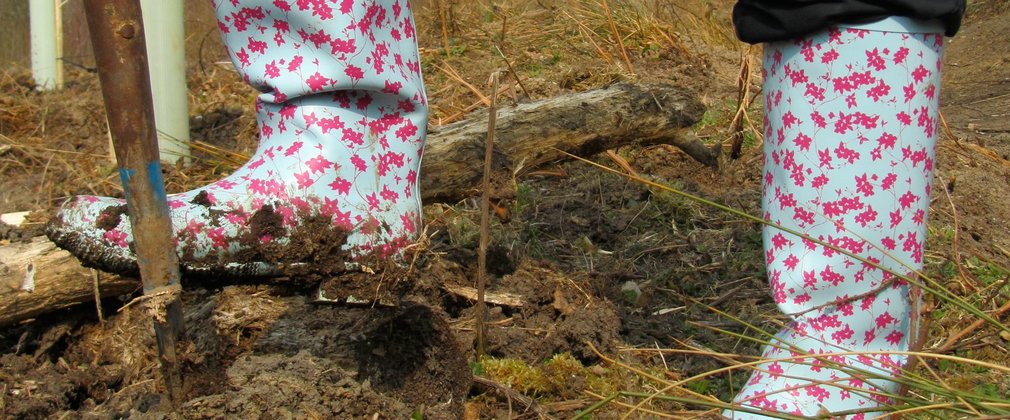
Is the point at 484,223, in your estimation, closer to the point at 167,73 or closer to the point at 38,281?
the point at 38,281

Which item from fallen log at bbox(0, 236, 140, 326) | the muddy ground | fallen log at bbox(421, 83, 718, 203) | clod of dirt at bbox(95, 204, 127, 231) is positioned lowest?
the muddy ground

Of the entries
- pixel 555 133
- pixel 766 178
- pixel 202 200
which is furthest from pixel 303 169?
pixel 555 133

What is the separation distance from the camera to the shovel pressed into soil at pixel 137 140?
1.15m

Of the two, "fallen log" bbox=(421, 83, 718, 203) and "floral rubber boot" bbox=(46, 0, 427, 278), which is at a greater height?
"floral rubber boot" bbox=(46, 0, 427, 278)

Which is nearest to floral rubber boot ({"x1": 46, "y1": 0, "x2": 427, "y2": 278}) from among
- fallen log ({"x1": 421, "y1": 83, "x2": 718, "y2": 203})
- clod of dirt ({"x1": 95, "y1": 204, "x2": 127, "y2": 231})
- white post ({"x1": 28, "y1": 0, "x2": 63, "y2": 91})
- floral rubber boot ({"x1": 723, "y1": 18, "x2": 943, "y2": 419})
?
clod of dirt ({"x1": 95, "y1": 204, "x2": 127, "y2": 231})

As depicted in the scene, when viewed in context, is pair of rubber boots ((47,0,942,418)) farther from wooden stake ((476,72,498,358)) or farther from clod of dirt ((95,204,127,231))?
wooden stake ((476,72,498,358))

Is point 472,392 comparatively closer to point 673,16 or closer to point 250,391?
point 250,391

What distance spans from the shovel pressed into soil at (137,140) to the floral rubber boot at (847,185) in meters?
0.83

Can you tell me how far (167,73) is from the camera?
10.6ft

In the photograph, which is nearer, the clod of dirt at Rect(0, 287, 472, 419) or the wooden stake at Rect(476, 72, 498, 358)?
the clod of dirt at Rect(0, 287, 472, 419)

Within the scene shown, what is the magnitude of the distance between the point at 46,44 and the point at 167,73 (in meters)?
1.49

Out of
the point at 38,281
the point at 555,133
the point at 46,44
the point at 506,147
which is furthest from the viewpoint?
the point at 46,44

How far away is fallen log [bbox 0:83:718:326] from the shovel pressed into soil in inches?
Result: 27.4

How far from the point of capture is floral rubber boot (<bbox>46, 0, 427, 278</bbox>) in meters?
1.34
